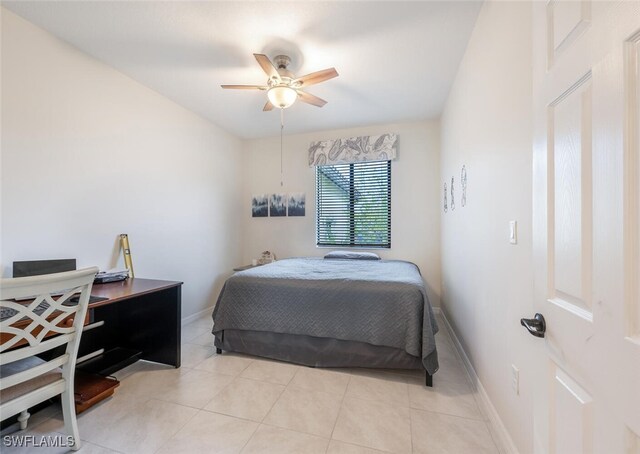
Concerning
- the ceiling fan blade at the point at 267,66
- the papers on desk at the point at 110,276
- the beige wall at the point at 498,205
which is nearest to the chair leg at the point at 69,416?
the papers on desk at the point at 110,276

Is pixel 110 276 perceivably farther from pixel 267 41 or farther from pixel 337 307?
pixel 267 41

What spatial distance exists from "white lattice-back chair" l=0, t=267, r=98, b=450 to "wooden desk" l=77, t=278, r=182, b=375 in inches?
24.2

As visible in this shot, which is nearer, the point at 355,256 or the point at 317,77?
the point at 317,77

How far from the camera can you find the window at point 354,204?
148 inches

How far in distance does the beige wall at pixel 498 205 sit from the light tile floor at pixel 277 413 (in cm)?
31

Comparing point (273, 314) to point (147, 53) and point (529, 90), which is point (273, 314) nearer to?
point (529, 90)

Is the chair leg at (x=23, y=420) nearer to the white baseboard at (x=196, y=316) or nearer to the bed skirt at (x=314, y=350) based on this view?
the bed skirt at (x=314, y=350)

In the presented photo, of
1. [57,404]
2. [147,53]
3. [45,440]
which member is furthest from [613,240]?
[147,53]

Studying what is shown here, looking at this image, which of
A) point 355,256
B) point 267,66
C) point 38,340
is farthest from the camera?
point 355,256

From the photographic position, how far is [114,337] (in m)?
2.27

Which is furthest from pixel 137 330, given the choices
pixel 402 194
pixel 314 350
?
pixel 402 194

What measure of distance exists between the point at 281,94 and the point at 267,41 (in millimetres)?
373

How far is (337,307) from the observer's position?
2.08m

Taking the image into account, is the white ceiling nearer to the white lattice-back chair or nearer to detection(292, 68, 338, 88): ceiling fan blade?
detection(292, 68, 338, 88): ceiling fan blade
